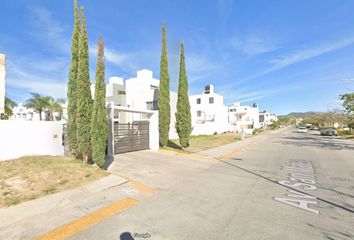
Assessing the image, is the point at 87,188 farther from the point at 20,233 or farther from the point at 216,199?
the point at 216,199

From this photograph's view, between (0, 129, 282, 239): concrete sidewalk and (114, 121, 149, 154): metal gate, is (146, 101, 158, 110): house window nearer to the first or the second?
(114, 121, 149, 154): metal gate

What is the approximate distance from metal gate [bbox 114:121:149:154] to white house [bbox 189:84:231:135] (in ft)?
87.1

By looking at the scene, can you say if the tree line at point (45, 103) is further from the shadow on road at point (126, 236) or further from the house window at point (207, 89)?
the shadow on road at point (126, 236)

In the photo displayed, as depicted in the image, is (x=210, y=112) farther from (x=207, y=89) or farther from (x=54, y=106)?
(x=54, y=106)

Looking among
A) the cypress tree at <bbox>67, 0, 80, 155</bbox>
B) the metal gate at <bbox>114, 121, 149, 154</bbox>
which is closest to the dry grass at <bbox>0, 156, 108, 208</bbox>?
the cypress tree at <bbox>67, 0, 80, 155</bbox>

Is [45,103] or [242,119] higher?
[45,103]

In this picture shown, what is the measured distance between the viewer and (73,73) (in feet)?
32.4

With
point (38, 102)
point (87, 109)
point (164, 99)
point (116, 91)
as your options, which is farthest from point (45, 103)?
point (87, 109)

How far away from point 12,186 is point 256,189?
25.2 feet

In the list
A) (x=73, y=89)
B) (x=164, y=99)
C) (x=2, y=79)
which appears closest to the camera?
(x=73, y=89)

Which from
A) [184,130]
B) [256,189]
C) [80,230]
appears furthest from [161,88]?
[80,230]

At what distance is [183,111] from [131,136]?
439 cm

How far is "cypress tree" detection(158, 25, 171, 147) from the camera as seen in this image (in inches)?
670

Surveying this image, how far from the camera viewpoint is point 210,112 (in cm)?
4797
